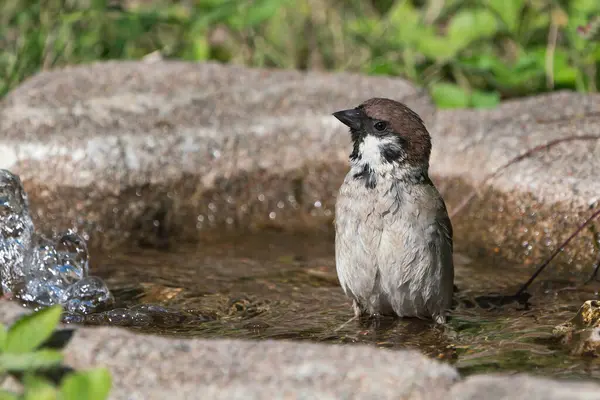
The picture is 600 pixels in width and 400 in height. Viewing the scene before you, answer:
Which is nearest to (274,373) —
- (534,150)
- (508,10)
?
(534,150)

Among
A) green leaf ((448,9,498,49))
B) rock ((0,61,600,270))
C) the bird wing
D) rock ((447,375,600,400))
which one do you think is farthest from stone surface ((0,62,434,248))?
rock ((447,375,600,400))

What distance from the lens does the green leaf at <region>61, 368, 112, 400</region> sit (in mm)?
2229

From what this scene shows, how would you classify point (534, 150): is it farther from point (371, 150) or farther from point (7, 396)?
point (7, 396)

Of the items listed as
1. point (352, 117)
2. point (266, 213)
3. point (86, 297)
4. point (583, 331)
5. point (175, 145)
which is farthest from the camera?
point (266, 213)

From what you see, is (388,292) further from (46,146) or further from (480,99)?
(480,99)

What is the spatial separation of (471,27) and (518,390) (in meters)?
4.52

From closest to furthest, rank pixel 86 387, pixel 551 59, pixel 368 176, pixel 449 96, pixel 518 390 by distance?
pixel 86 387 → pixel 518 390 → pixel 368 176 → pixel 449 96 → pixel 551 59

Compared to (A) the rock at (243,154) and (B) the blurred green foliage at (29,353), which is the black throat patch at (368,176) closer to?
(A) the rock at (243,154)

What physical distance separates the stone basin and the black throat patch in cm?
60

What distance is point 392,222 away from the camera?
3709 millimetres

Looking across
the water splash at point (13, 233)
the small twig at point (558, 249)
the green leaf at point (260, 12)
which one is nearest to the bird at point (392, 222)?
the small twig at point (558, 249)

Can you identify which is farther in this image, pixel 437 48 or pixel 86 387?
pixel 437 48

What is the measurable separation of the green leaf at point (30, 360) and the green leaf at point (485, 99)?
4036mm

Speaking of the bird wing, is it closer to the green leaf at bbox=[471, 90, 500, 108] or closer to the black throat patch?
the black throat patch
